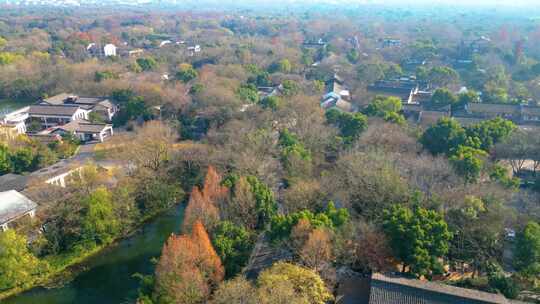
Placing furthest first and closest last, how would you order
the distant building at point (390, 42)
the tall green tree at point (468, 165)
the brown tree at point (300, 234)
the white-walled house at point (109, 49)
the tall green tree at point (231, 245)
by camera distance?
the distant building at point (390, 42) → the white-walled house at point (109, 49) → the tall green tree at point (468, 165) → the tall green tree at point (231, 245) → the brown tree at point (300, 234)

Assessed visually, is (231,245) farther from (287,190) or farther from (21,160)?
(21,160)

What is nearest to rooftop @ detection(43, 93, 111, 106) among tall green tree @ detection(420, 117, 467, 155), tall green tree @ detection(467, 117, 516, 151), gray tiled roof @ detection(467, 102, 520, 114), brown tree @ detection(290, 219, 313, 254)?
tall green tree @ detection(420, 117, 467, 155)

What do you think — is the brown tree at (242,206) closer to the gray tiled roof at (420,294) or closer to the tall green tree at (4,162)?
the gray tiled roof at (420,294)

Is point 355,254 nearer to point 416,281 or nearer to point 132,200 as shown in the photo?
point 416,281

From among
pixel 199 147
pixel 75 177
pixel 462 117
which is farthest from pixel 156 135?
pixel 462 117

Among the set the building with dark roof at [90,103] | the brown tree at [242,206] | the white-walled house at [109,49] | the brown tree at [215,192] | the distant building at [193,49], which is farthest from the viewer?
the white-walled house at [109,49]

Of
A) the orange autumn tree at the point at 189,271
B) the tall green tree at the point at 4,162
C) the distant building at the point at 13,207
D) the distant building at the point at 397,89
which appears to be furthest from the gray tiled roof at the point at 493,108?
the tall green tree at the point at 4,162

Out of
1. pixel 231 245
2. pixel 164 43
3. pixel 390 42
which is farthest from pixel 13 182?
pixel 390 42
